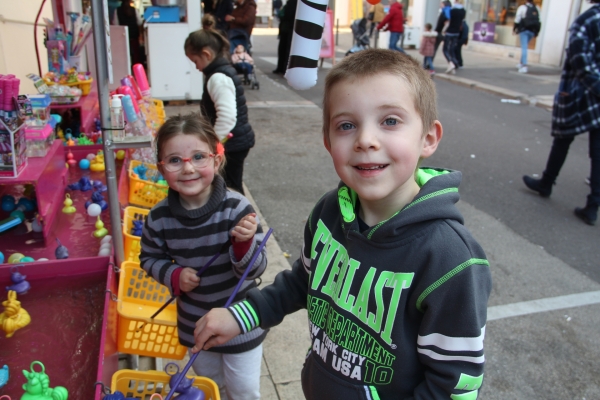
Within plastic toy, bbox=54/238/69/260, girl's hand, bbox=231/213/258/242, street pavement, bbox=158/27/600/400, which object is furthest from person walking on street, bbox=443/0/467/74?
Result: girl's hand, bbox=231/213/258/242

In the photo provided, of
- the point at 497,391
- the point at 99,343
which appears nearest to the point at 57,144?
the point at 99,343

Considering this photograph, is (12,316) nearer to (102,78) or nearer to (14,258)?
(14,258)

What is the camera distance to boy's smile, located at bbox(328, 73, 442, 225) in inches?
52.1

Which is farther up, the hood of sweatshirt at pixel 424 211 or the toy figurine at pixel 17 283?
the hood of sweatshirt at pixel 424 211

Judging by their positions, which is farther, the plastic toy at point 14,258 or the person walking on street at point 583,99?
the person walking on street at point 583,99

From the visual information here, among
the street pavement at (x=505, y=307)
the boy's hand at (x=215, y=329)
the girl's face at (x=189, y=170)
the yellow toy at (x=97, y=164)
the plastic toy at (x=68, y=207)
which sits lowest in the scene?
the street pavement at (x=505, y=307)

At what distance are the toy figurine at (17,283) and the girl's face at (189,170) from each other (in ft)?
2.61

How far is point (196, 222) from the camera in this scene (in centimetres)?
226

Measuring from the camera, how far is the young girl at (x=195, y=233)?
2.26 meters

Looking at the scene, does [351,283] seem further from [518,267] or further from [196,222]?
[518,267]

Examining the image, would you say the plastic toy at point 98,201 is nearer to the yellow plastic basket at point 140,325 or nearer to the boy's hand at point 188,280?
the yellow plastic basket at point 140,325

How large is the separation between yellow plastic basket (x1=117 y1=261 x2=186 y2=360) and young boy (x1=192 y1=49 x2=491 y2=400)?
132cm

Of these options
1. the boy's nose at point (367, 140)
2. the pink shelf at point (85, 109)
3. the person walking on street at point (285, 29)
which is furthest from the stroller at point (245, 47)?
the boy's nose at point (367, 140)

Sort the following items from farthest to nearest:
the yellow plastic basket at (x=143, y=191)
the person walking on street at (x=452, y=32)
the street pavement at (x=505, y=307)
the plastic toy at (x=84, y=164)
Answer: the person walking on street at (x=452, y=32) < the plastic toy at (x=84, y=164) < the yellow plastic basket at (x=143, y=191) < the street pavement at (x=505, y=307)
